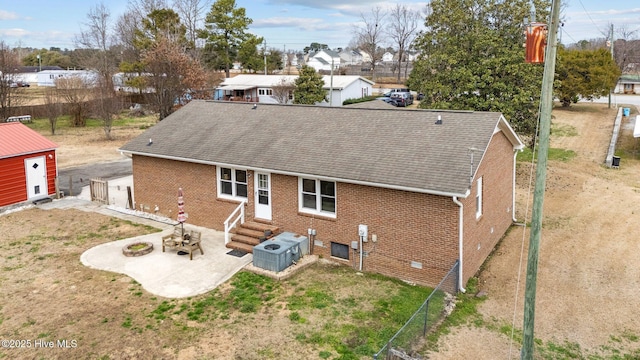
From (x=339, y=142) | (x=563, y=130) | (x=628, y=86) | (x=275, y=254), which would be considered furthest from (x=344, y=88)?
(x=628, y=86)

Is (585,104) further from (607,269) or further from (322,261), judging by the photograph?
(322,261)

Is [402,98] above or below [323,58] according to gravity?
below

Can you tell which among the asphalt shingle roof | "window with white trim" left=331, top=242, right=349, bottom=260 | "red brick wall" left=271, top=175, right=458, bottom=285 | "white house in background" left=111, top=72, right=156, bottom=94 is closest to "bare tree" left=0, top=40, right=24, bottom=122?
"white house in background" left=111, top=72, right=156, bottom=94

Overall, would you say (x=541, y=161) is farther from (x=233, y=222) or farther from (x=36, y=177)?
(x=36, y=177)

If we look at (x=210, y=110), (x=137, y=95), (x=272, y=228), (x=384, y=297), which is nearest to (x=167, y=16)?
(x=137, y=95)

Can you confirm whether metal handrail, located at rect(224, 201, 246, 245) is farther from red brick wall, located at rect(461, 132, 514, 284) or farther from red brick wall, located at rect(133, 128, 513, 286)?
red brick wall, located at rect(461, 132, 514, 284)

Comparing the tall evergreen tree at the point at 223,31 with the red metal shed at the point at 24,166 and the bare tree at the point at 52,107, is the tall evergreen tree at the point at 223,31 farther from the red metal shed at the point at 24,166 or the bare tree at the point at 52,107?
the red metal shed at the point at 24,166
